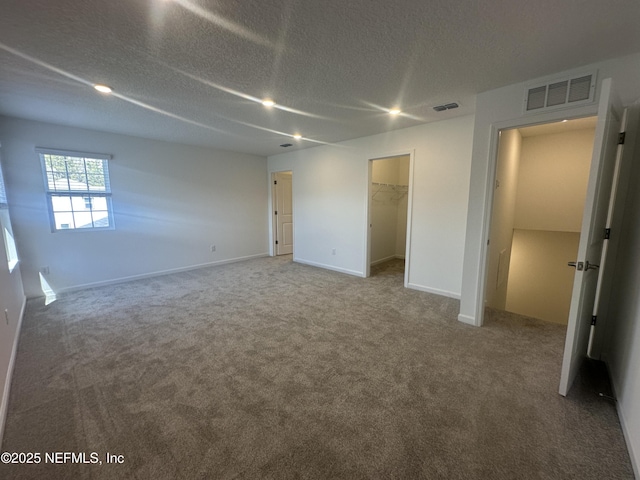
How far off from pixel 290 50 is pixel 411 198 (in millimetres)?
2706

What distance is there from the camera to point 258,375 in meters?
2.09

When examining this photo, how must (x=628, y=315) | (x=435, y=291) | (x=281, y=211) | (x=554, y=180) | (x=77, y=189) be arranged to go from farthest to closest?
(x=281, y=211)
(x=554, y=180)
(x=77, y=189)
(x=435, y=291)
(x=628, y=315)

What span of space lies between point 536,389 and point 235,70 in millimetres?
3448

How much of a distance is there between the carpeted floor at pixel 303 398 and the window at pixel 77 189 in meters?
1.43

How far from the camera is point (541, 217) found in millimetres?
4418

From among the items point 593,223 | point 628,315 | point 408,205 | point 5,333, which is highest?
point 408,205

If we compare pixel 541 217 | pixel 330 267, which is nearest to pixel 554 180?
pixel 541 217

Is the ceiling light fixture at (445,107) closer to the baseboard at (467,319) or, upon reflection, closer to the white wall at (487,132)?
the white wall at (487,132)

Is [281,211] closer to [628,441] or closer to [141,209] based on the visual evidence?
[141,209]

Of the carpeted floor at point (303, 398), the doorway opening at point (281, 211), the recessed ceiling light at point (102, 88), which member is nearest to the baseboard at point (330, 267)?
the doorway opening at point (281, 211)

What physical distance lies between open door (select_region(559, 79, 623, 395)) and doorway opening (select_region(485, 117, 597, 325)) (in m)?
1.43

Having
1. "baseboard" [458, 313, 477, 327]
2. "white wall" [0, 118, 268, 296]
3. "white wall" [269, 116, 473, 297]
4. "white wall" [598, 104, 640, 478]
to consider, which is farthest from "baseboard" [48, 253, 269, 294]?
"white wall" [598, 104, 640, 478]

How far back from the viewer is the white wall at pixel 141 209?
361cm

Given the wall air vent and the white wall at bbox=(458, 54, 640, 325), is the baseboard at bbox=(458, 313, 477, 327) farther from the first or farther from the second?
the wall air vent
